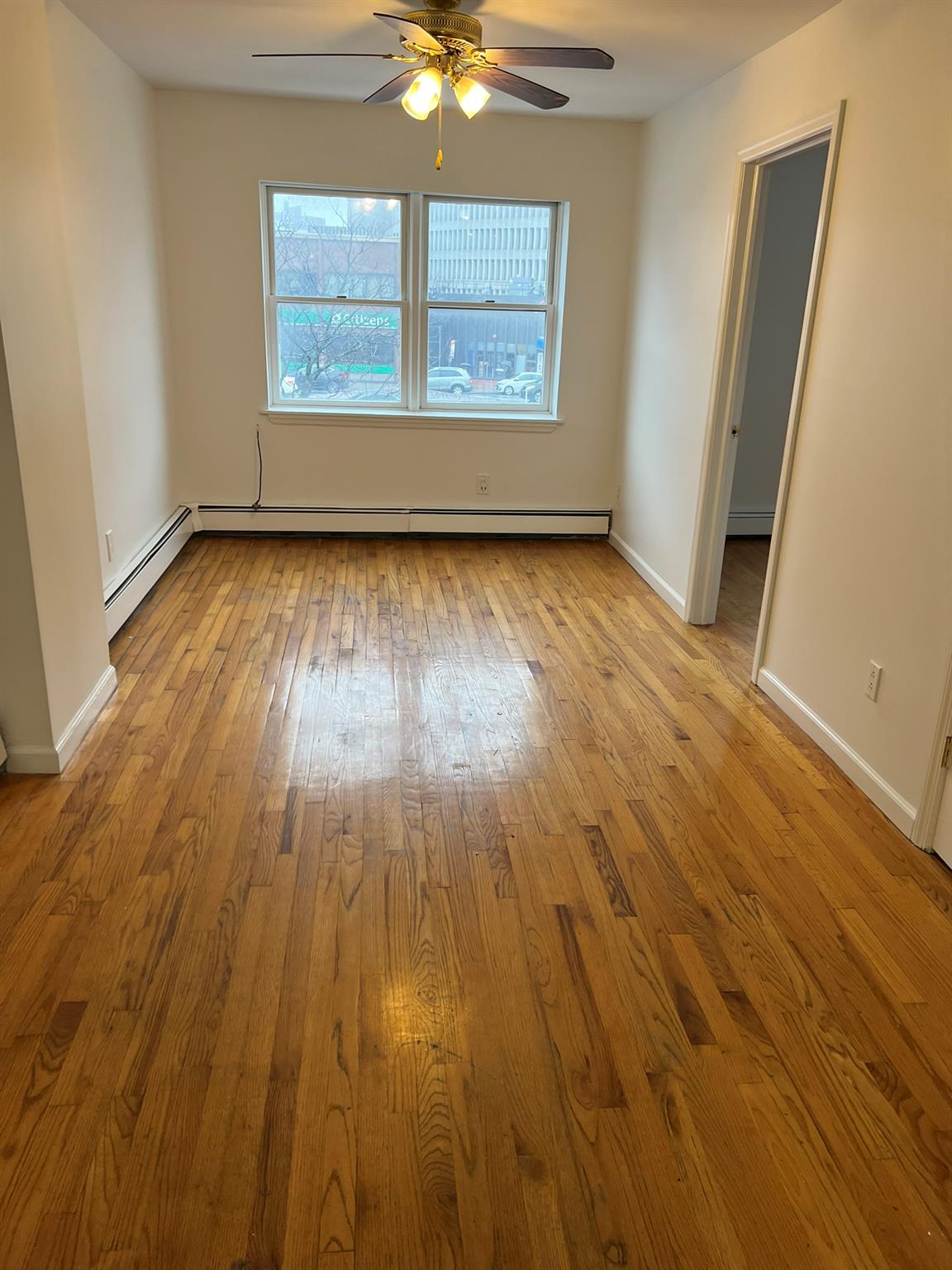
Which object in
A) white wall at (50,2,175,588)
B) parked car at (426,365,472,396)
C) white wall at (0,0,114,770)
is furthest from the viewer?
parked car at (426,365,472,396)

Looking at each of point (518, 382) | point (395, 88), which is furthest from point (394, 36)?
point (518, 382)

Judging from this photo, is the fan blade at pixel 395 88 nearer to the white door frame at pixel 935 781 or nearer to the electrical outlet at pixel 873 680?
the electrical outlet at pixel 873 680

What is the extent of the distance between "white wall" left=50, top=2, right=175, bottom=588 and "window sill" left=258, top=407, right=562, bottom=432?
79cm

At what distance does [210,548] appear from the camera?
18.1 feet

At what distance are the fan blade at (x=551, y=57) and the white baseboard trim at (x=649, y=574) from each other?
246cm

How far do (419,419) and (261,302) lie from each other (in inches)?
45.6

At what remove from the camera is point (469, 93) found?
10.5 feet

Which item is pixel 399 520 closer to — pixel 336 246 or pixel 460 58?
pixel 336 246

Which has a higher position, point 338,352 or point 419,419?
point 338,352

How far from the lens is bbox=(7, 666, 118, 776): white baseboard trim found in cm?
285

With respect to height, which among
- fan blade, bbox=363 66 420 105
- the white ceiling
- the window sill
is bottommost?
the window sill

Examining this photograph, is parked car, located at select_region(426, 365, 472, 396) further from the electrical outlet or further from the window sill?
the electrical outlet

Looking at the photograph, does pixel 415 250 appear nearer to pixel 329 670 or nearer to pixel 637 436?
pixel 637 436

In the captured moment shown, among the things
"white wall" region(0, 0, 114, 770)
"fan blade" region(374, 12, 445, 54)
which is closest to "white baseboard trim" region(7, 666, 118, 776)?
"white wall" region(0, 0, 114, 770)
